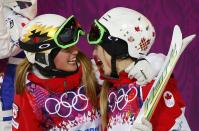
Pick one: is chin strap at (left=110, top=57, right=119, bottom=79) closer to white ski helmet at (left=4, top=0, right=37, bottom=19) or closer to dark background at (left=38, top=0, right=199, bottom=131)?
white ski helmet at (left=4, top=0, right=37, bottom=19)

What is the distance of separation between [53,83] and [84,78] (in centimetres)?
11

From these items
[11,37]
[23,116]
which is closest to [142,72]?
[23,116]

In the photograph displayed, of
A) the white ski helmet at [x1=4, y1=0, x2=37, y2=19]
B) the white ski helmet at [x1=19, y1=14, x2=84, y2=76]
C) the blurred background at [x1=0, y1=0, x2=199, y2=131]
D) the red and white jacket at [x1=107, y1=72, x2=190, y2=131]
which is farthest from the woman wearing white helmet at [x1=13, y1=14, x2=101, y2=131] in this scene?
the blurred background at [x1=0, y1=0, x2=199, y2=131]

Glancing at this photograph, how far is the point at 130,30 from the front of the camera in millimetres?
1787

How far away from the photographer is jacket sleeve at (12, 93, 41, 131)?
1863 millimetres

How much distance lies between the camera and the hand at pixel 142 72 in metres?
1.76

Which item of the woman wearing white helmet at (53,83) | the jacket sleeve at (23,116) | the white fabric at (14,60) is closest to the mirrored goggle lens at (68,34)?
the woman wearing white helmet at (53,83)

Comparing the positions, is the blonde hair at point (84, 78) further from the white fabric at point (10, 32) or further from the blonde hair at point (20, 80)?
the white fabric at point (10, 32)

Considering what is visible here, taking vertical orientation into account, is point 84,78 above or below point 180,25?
below

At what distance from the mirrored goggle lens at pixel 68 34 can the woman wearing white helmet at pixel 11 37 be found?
10.0 inches

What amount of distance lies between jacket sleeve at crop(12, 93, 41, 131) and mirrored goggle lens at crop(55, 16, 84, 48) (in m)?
0.22

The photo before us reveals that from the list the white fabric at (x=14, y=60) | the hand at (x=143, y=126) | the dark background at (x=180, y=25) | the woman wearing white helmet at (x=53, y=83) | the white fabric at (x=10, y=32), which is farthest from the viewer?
the dark background at (x=180, y=25)

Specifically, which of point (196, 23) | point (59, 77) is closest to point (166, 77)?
point (59, 77)

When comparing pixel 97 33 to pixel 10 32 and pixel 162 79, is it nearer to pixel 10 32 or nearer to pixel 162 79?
pixel 162 79
